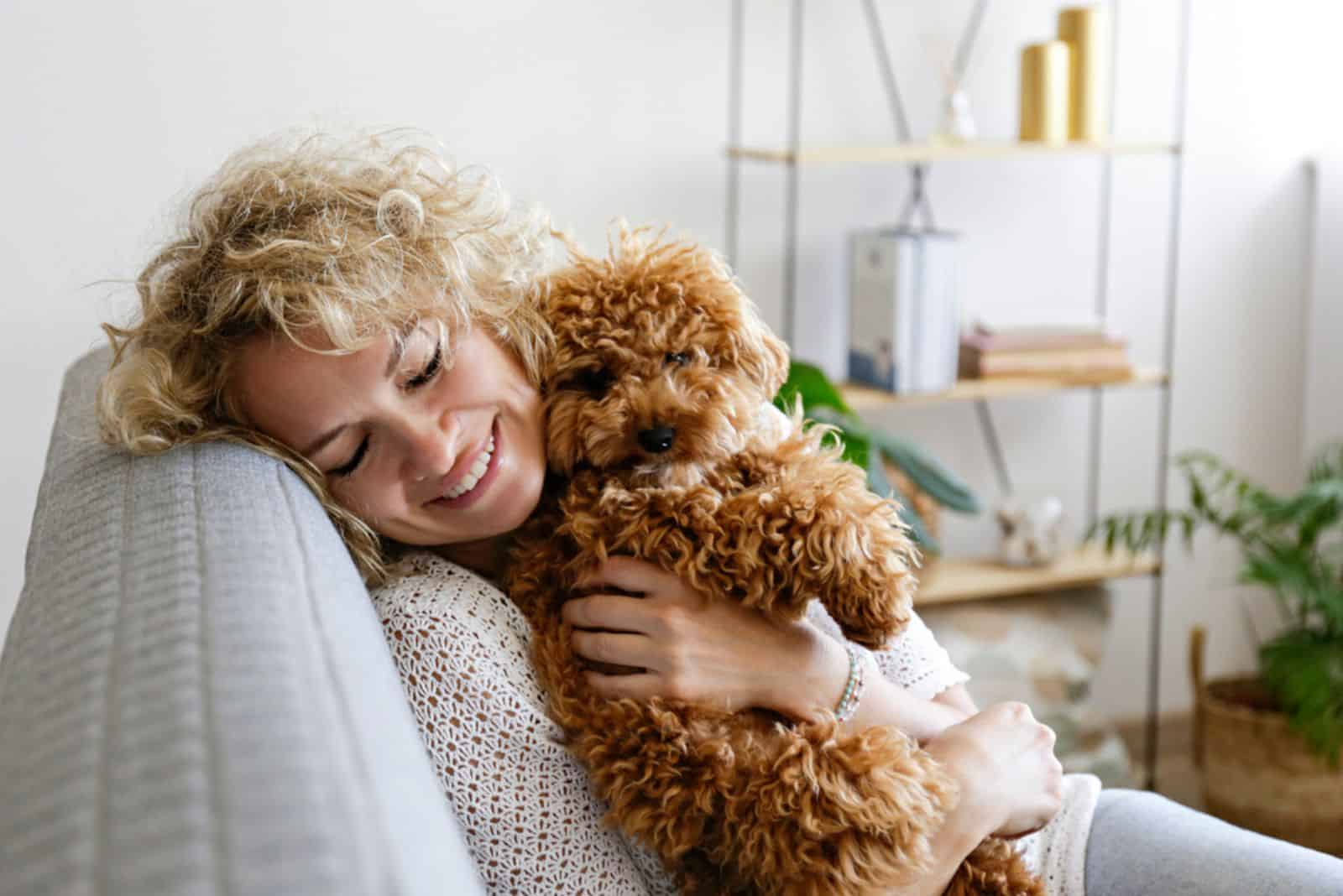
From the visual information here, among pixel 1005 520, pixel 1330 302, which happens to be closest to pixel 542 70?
pixel 1005 520

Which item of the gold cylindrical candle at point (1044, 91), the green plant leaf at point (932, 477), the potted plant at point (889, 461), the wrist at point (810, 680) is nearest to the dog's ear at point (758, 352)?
the wrist at point (810, 680)

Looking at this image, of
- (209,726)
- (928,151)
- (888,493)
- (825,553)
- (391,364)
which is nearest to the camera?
(209,726)

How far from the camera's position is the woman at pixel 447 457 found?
108 centimetres

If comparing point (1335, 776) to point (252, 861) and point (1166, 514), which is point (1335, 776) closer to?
point (1166, 514)

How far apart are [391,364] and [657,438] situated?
24 cm

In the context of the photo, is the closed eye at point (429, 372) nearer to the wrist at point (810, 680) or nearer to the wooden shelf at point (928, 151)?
the wrist at point (810, 680)

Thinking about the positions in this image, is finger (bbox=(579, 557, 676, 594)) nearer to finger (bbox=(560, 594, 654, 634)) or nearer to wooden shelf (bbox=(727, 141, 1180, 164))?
finger (bbox=(560, 594, 654, 634))

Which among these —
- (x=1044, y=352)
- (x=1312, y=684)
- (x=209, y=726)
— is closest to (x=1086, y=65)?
(x=1044, y=352)

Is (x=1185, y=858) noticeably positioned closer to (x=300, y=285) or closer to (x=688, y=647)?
(x=688, y=647)

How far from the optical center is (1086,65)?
2.62 meters

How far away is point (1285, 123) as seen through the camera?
309cm

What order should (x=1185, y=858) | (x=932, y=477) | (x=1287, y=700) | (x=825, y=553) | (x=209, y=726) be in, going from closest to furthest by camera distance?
(x=209, y=726)
(x=825, y=553)
(x=1185, y=858)
(x=932, y=477)
(x=1287, y=700)

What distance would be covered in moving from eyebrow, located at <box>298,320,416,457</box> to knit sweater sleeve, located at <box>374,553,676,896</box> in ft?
0.55

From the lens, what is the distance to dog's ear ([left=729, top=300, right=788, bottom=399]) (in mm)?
1175
